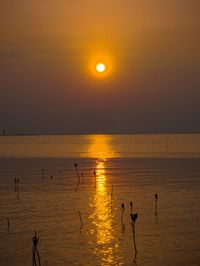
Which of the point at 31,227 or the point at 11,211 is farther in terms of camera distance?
the point at 11,211

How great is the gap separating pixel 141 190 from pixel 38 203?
844 cm

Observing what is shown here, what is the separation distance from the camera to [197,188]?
33750 millimetres

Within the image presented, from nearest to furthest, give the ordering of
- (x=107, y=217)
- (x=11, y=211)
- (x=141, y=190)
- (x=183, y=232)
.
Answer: (x=183, y=232) < (x=107, y=217) < (x=11, y=211) < (x=141, y=190)

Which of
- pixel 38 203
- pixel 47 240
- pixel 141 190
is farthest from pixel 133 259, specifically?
pixel 141 190

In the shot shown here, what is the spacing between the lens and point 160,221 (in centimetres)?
2166

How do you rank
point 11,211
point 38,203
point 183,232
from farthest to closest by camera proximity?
point 38,203 → point 11,211 → point 183,232

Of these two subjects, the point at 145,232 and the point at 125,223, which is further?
the point at 125,223

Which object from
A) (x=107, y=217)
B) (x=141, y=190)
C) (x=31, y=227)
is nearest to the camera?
(x=31, y=227)

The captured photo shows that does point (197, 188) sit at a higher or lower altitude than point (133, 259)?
higher

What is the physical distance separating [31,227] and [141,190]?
13.4 m

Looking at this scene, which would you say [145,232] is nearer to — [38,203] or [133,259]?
[133,259]

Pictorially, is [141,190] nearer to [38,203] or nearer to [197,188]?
[197,188]

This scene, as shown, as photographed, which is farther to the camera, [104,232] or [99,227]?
[99,227]

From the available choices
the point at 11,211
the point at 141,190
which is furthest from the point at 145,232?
the point at 141,190
